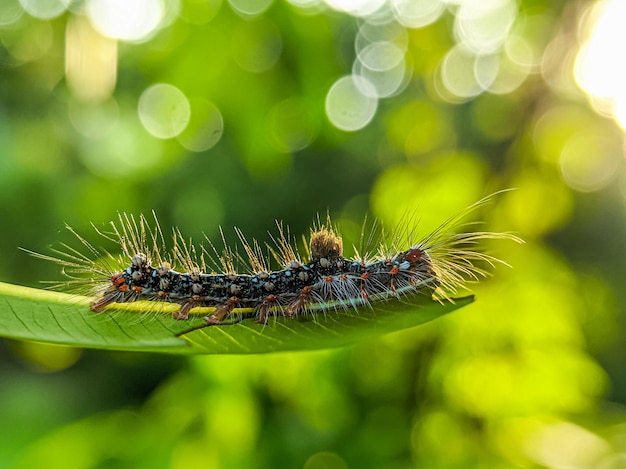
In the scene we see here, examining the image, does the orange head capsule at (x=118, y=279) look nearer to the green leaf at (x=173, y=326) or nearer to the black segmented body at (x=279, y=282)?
the black segmented body at (x=279, y=282)

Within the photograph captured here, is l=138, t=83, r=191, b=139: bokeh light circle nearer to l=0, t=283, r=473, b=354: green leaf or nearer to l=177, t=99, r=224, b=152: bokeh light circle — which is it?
l=177, t=99, r=224, b=152: bokeh light circle

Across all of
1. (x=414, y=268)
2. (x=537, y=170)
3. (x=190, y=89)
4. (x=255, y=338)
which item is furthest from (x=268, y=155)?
(x=255, y=338)

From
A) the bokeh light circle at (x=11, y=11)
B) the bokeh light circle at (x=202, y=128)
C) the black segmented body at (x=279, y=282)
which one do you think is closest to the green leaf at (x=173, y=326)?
the black segmented body at (x=279, y=282)

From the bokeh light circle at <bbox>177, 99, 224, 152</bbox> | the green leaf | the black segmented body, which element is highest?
the bokeh light circle at <bbox>177, 99, 224, 152</bbox>

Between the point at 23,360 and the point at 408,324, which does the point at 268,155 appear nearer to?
the point at 408,324

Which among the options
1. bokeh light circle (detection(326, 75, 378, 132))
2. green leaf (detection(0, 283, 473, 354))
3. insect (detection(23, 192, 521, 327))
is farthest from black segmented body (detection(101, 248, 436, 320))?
bokeh light circle (detection(326, 75, 378, 132))

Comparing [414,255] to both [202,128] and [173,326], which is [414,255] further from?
[202,128]
